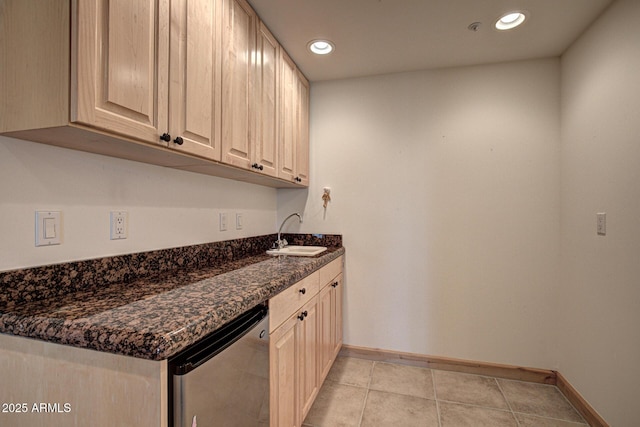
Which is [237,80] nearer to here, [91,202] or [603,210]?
[91,202]

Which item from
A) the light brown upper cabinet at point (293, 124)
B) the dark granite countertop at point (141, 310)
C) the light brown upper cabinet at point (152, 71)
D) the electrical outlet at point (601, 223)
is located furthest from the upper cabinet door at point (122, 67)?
the electrical outlet at point (601, 223)

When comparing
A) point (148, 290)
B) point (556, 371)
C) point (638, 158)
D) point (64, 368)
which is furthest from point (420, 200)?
point (64, 368)

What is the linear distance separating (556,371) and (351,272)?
1609mm

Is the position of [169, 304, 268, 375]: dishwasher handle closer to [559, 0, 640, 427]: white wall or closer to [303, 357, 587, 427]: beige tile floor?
[303, 357, 587, 427]: beige tile floor

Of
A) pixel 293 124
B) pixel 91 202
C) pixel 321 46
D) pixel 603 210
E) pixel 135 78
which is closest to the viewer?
pixel 135 78

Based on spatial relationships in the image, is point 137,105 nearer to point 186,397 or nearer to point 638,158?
point 186,397

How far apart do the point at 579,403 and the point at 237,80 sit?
8.98ft

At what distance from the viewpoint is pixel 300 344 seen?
1.49 meters

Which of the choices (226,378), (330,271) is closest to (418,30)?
(330,271)

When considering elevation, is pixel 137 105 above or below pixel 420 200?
above

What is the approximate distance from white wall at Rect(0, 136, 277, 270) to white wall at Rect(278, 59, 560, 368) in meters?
1.18

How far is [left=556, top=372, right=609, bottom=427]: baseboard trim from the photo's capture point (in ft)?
5.39

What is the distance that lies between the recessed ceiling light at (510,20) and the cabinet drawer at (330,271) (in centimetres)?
182

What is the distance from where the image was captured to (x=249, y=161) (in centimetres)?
159
